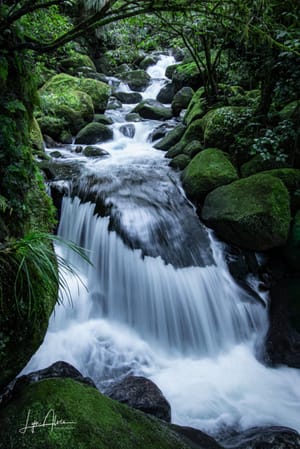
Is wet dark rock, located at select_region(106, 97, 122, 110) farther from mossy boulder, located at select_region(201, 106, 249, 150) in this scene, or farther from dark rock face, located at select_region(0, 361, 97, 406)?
dark rock face, located at select_region(0, 361, 97, 406)

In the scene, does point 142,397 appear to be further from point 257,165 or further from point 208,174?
point 257,165

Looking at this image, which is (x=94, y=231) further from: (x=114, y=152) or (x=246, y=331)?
(x=114, y=152)

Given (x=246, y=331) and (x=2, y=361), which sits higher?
(x=2, y=361)

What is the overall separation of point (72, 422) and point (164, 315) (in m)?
3.04

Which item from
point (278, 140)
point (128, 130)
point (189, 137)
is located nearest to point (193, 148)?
point (189, 137)

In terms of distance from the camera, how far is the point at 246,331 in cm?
452

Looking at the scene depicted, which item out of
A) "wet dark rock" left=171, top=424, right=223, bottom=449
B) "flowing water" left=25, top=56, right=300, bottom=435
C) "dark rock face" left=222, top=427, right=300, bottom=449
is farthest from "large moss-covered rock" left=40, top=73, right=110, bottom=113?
"dark rock face" left=222, top=427, right=300, bottom=449

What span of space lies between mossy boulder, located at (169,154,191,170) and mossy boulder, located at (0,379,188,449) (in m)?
6.37

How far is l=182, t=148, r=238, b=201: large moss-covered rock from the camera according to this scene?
5895 mm

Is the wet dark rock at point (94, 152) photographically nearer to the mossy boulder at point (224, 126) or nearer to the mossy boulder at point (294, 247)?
the mossy boulder at point (224, 126)

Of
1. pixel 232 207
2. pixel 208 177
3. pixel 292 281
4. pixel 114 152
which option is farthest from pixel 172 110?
pixel 292 281

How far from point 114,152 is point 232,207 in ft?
17.8

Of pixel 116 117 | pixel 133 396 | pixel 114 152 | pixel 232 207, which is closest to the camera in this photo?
pixel 133 396

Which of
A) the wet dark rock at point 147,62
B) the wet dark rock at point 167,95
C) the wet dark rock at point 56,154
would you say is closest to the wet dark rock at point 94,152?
the wet dark rock at point 56,154
